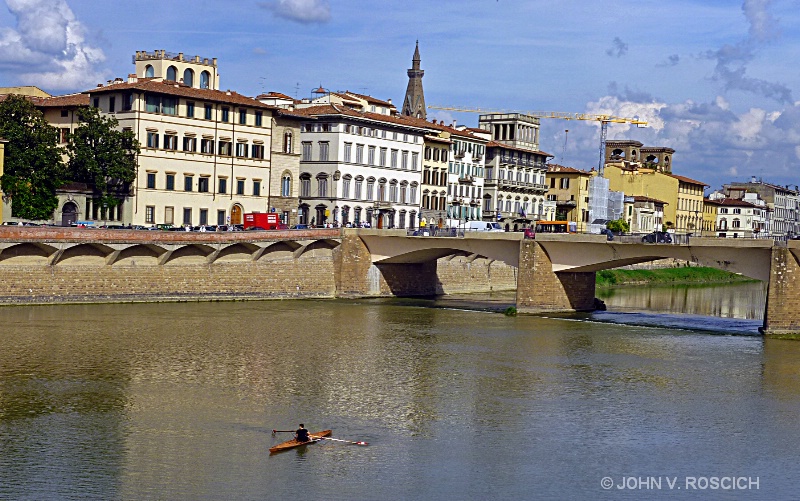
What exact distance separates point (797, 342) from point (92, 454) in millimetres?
41942

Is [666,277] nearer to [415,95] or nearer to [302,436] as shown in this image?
[415,95]

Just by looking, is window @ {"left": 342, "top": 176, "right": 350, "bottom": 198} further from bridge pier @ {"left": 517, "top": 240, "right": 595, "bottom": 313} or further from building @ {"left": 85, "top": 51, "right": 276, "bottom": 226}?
bridge pier @ {"left": 517, "top": 240, "right": 595, "bottom": 313}

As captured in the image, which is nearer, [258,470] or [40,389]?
[258,470]

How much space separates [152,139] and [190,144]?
148 inches

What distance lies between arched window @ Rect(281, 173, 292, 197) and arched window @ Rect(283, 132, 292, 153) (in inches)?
83.5

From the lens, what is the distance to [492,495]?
32.3 meters

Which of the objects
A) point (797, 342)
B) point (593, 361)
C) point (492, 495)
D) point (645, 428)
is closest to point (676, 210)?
point (797, 342)

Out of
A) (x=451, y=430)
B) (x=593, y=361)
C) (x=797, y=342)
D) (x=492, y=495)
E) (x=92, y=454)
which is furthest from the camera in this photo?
(x=797, y=342)

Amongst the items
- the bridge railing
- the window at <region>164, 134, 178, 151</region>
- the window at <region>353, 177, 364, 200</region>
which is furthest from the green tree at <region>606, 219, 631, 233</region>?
the window at <region>164, 134, 178, 151</region>

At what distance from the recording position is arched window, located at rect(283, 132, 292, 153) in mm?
96750

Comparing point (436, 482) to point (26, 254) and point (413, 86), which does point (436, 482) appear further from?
point (413, 86)

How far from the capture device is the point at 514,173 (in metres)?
129

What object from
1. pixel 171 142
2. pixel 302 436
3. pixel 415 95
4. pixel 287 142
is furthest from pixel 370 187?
pixel 415 95

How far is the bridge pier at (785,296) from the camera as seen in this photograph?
6444cm
